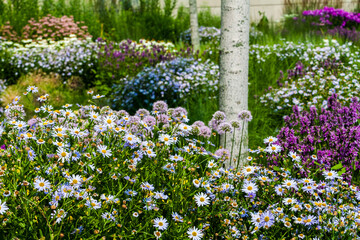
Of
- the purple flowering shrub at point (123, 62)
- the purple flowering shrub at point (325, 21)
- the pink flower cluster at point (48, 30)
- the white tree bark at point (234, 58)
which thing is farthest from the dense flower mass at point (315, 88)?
the pink flower cluster at point (48, 30)

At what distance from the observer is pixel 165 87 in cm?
568

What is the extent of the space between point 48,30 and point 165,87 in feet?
20.6

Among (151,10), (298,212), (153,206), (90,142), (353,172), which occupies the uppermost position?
(151,10)

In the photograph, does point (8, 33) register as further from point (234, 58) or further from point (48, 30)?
point (234, 58)

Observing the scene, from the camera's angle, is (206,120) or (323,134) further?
(206,120)

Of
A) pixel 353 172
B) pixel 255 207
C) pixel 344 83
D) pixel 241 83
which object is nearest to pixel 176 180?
pixel 255 207

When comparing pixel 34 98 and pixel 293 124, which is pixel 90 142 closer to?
pixel 293 124

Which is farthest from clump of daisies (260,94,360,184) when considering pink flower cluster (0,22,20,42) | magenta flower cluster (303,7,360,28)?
pink flower cluster (0,22,20,42)

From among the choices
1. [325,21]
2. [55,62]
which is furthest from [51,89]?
[325,21]

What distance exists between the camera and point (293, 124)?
371 centimetres

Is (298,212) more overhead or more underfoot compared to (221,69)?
more underfoot

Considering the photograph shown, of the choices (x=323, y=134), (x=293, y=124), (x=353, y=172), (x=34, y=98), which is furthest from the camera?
(x=34, y=98)

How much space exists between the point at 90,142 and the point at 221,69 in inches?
68.7

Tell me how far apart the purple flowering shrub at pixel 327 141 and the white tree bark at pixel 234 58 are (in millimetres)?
490
